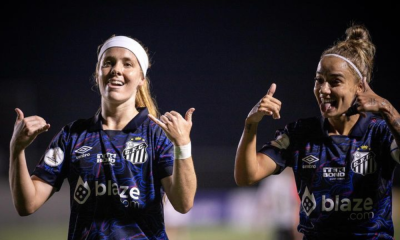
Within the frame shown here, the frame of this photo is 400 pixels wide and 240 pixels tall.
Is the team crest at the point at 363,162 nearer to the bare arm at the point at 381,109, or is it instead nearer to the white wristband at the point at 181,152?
the bare arm at the point at 381,109

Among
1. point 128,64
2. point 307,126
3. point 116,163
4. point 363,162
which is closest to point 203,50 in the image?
point 307,126

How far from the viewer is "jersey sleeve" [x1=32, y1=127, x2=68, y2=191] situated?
2.67m

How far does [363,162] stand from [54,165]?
60.2 inches

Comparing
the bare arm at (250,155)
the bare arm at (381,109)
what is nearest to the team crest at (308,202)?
→ the bare arm at (250,155)

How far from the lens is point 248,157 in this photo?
108 inches

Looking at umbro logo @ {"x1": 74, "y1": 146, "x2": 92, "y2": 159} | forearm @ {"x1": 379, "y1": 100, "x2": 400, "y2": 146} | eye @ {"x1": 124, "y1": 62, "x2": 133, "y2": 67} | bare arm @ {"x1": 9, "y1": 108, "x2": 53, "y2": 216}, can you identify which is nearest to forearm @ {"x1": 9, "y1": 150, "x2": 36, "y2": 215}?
bare arm @ {"x1": 9, "y1": 108, "x2": 53, "y2": 216}

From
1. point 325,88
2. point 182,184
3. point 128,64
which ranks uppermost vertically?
point 128,64

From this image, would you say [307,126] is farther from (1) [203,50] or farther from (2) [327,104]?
(1) [203,50]

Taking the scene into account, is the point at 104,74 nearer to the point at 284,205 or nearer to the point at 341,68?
the point at 341,68

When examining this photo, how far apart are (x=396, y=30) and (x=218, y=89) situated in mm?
5470

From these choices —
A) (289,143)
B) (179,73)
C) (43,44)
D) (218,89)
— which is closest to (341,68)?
(289,143)

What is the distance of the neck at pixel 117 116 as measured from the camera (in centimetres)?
273

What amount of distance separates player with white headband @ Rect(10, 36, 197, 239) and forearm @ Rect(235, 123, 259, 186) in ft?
1.17

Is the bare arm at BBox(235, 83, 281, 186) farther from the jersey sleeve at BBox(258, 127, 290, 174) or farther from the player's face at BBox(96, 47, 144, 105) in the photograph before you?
the player's face at BBox(96, 47, 144, 105)
